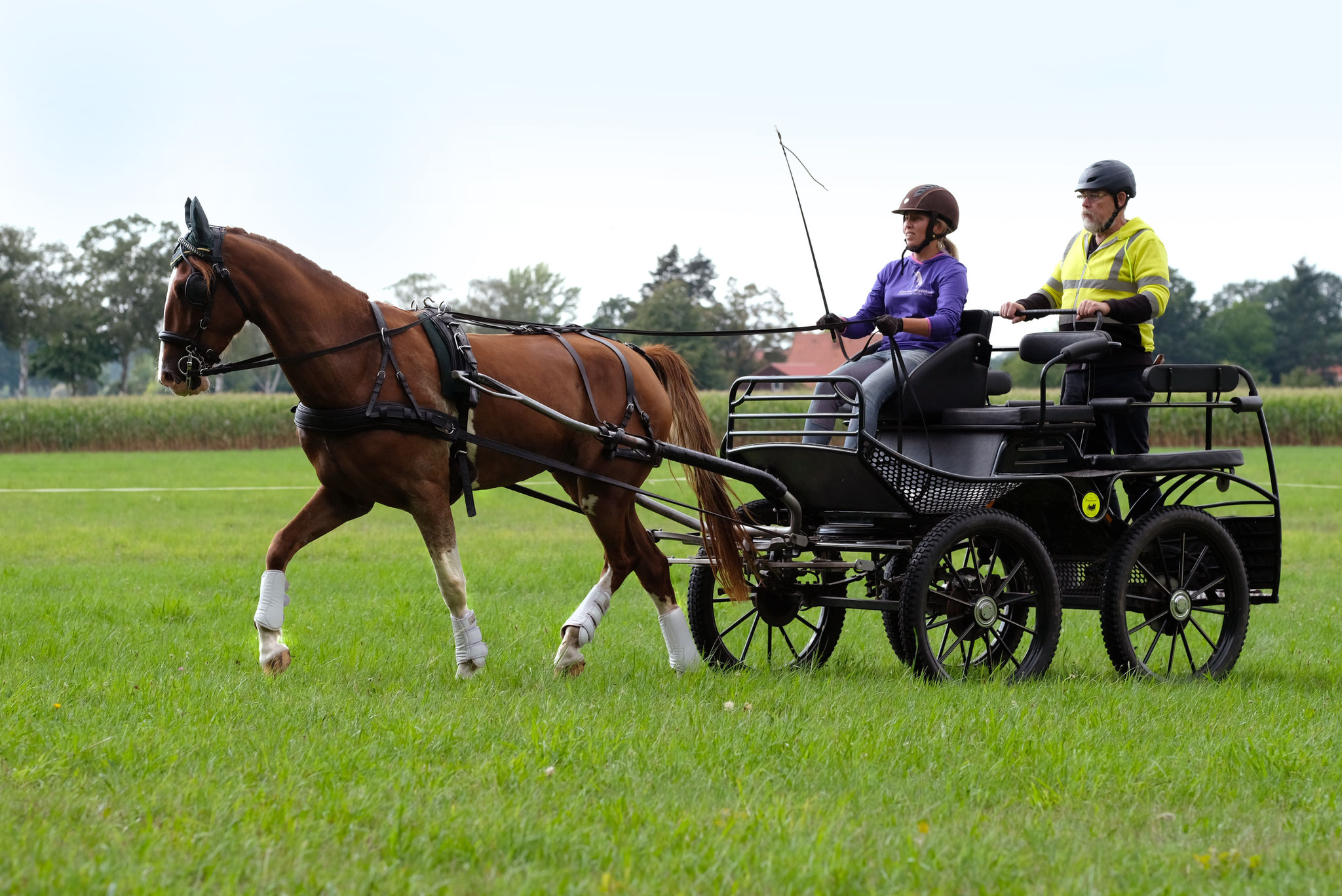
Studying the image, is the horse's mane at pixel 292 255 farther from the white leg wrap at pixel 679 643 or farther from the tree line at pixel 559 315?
the tree line at pixel 559 315

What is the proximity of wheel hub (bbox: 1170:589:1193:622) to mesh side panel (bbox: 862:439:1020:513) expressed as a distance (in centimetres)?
108

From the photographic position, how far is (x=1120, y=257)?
22.4 ft

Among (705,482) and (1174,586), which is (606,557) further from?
(1174,586)

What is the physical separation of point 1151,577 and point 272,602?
434cm

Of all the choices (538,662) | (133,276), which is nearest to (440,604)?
(538,662)

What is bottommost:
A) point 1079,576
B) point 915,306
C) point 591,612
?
point 591,612

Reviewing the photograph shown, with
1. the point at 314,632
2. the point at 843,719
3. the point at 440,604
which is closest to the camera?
the point at 843,719

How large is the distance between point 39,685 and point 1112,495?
17.2 feet

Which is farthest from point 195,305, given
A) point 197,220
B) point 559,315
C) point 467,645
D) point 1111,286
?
point 559,315

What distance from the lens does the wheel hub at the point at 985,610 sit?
630 cm

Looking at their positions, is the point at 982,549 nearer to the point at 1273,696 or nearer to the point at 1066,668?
the point at 1066,668

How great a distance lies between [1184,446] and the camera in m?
34.6

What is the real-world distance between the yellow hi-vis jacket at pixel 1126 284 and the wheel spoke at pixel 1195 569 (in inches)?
40.1

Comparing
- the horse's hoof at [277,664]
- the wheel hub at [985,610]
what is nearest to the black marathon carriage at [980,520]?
the wheel hub at [985,610]
